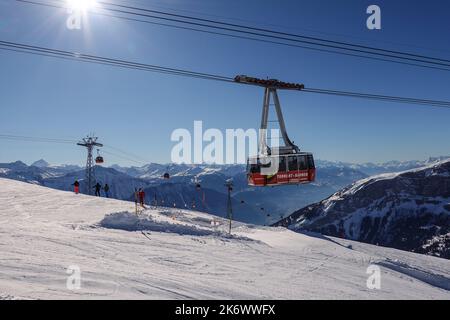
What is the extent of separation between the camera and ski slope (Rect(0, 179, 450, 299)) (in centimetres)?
1137

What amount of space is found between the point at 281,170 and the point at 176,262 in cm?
1228

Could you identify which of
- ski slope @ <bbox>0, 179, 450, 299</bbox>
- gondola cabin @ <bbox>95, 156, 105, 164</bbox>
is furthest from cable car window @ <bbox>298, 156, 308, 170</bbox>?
gondola cabin @ <bbox>95, 156, 105, 164</bbox>

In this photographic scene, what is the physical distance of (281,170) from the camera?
26.4m

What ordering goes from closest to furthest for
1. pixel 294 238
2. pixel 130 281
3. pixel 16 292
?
pixel 16 292, pixel 130 281, pixel 294 238

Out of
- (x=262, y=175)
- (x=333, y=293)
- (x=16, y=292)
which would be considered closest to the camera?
(x=16, y=292)

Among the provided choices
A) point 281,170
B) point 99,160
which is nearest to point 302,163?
point 281,170

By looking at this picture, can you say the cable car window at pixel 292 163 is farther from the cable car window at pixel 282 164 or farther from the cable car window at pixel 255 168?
the cable car window at pixel 255 168

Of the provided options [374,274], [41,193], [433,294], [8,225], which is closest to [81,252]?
[8,225]

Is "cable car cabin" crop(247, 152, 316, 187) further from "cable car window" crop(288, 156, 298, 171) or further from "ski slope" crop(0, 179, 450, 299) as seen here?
"ski slope" crop(0, 179, 450, 299)

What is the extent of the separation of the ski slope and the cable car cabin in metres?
4.12

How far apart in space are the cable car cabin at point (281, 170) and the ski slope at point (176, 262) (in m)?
4.12

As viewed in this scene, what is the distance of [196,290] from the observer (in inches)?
473

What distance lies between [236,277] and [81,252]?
20.4ft
